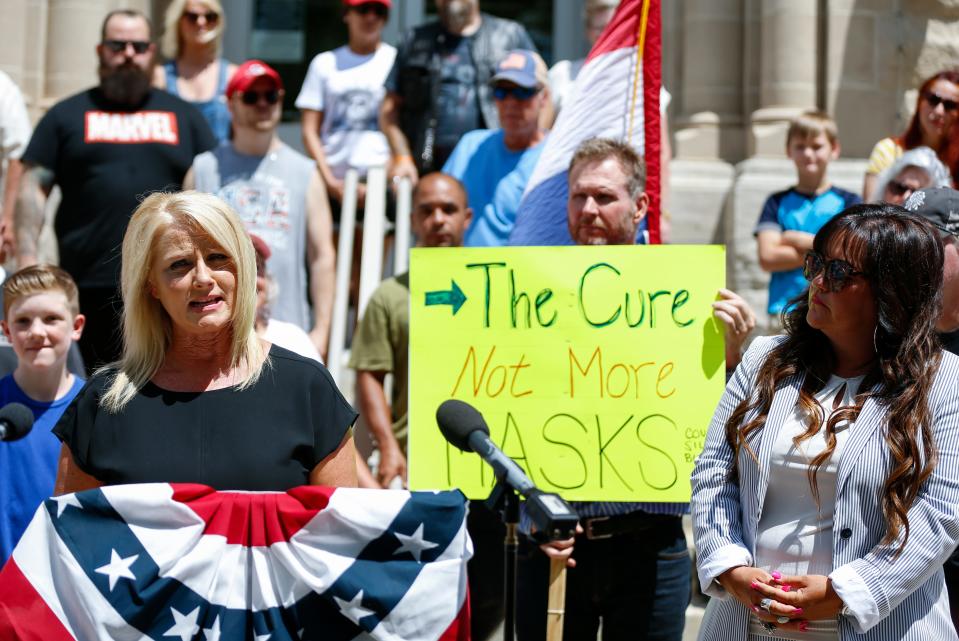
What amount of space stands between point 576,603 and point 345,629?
3.75ft

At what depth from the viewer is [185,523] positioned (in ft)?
9.29

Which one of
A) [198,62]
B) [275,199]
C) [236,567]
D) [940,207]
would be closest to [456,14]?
[198,62]

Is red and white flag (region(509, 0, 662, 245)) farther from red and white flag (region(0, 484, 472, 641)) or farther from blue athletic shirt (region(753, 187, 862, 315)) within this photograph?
red and white flag (region(0, 484, 472, 641))

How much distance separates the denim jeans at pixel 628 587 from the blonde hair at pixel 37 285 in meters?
1.80

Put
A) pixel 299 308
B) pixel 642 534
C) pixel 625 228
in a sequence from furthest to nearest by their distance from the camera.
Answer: pixel 299 308 → pixel 625 228 → pixel 642 534

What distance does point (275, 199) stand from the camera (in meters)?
5.98

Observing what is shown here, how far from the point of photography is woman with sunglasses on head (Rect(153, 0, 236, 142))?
23.2ft

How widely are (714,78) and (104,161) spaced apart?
4.09 metres

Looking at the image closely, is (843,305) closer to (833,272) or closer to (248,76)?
(833,272)

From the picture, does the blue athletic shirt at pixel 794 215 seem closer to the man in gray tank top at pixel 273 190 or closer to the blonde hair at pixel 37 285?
the man in gray tank top at pixel 273 190

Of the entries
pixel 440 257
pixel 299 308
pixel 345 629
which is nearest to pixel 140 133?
pixel 299 308

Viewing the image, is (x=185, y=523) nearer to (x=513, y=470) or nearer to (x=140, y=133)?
(x=513, y=470)

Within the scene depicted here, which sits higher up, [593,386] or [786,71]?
[786,71]

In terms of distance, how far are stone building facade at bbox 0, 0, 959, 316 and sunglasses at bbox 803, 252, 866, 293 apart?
15.4ft
